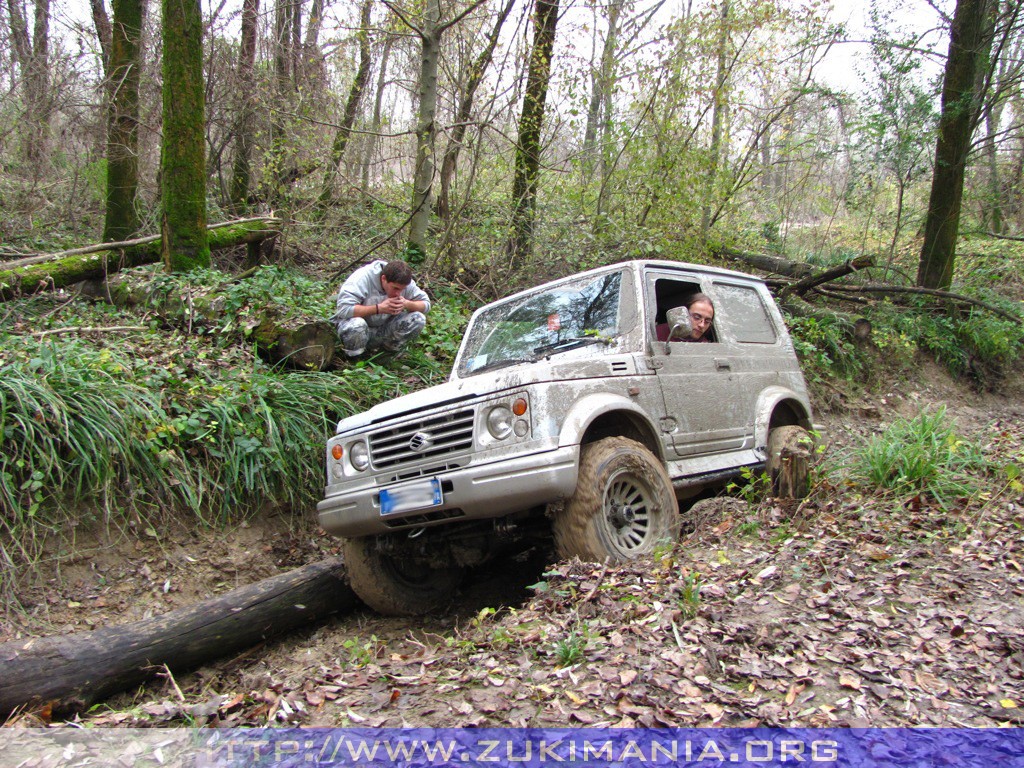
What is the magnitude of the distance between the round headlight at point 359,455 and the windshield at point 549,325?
1106 mm

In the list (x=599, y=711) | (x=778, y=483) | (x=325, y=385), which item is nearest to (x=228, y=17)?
(x=325, y=385)

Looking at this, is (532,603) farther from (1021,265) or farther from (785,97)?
(1021,265)

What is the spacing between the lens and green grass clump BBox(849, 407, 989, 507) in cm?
470

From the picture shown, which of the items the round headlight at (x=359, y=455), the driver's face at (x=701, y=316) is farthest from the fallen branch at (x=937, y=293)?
the round headlight at (x=359, y=455)

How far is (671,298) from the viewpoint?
5.42 metres

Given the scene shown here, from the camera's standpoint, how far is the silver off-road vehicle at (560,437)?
3693mm

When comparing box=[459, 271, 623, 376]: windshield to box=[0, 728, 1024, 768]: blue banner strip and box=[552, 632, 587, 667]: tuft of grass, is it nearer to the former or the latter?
box=[552, 632, 587, 667]: tuft of grass

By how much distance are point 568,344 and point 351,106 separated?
937 cm

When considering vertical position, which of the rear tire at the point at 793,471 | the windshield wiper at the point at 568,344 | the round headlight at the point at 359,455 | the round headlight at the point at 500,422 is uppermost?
the windshield wiper at the point at 568,344

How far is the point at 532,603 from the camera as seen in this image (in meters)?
3.57

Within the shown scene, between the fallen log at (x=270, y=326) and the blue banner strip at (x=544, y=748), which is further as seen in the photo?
the fallen log at (x=270, y=326)

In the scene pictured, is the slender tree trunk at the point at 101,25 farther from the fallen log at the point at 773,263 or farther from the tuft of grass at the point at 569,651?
the tuft of grass at the point at 569,651

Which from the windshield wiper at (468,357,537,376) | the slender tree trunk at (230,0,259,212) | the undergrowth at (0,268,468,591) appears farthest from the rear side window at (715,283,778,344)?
the slender tree trunk at (230,0,259,212)

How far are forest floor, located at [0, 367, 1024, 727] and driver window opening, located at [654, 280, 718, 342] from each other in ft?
4.32
